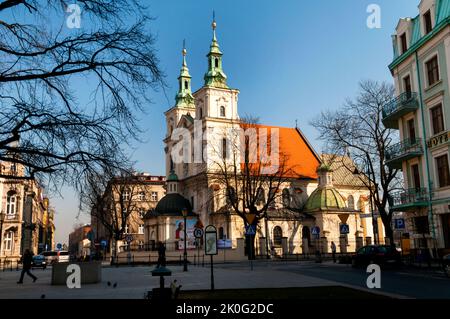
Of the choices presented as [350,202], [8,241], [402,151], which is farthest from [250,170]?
[8,241]

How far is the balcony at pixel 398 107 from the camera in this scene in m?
32.6

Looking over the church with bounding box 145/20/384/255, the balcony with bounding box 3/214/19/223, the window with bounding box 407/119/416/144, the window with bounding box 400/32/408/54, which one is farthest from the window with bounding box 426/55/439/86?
the balcony with bounding box 3/214/19/223

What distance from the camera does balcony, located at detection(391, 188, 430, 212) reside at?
Answer: 31.1 m

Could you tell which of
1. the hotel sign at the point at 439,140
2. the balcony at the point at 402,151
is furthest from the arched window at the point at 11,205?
the hotel sign at the point at 439,140

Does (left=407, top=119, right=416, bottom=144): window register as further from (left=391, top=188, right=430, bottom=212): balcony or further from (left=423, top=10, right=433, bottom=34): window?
(left=423, top=10, right=433, bottom=34): window

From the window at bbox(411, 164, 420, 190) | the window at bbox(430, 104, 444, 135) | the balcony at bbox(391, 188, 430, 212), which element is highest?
the window at bbox(430, 104, 444, 135)

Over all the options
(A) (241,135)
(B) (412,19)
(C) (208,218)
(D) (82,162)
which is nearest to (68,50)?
(D) (82,162)

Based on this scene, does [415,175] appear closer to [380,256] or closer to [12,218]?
[380,256]

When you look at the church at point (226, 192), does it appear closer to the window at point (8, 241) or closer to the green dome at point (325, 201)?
the green dome at point (325, 201)

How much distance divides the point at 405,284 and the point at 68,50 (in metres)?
14.9

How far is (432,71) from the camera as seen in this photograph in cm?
3109

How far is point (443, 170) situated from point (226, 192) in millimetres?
33332

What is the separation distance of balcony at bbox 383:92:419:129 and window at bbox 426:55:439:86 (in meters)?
1.65
